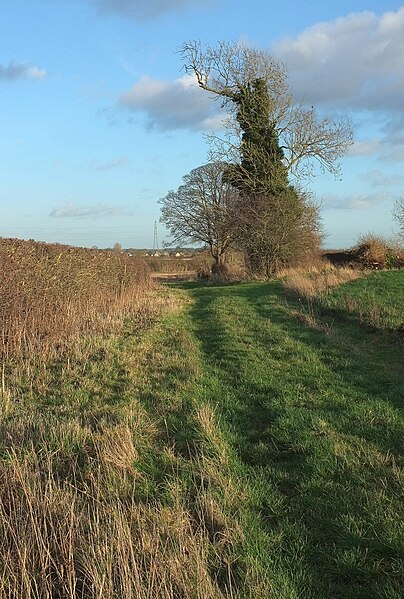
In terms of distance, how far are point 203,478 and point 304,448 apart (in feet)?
4.09

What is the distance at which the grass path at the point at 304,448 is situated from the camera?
11.0ft

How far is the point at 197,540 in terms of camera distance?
3.54 m

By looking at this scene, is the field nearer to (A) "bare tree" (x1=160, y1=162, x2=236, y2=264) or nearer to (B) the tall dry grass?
(B) the tall dry grass

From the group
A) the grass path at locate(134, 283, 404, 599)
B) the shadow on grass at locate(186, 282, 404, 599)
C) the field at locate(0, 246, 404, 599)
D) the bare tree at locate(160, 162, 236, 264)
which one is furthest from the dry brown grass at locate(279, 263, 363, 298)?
the bare tree at locate(160, 162, 236, 264)

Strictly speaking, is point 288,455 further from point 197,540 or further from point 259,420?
point 197,540

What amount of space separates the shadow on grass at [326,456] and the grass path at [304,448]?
0.01 metres

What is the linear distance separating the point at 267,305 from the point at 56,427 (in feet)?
43.7

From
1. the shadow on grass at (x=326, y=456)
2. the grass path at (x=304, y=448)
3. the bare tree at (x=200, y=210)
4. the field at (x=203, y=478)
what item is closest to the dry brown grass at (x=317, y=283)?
the grass path at (x=304, y=448)

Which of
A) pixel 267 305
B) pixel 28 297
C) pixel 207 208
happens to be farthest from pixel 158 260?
pixel 28 297

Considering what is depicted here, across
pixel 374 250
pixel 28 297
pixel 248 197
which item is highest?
pixel 248 197

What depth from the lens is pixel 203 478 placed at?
14.4 ft

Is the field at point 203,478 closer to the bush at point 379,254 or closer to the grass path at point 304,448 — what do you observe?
the grass path at point 304,448

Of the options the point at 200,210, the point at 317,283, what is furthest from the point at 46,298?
the point at 200,210

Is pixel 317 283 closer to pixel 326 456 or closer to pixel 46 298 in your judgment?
pixel 46 298
